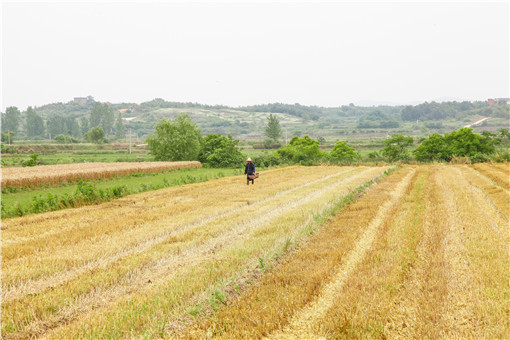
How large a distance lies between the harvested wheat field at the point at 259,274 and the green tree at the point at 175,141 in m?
39.8

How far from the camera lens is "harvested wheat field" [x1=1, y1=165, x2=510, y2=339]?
18.1ft

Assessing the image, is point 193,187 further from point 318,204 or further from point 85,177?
point 85,177

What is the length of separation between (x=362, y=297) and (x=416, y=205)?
1072cm

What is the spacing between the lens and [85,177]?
3191cm

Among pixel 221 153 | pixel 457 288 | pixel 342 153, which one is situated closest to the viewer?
pixel 457 288

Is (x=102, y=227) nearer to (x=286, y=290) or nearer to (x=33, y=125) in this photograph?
(x=286, y=290)

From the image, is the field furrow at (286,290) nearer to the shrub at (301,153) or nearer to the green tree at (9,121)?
the shrub at (301,153)

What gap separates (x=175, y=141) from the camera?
53812 millimetres

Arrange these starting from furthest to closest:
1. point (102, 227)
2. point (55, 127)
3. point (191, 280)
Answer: point (55, 127)
point (102, 227)
point (191, 280)

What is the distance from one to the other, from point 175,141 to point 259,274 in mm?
48028

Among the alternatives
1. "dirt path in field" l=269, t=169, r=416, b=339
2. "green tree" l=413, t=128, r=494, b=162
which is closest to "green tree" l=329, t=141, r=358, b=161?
"green tree" l=413, t=128, r=494, b=162

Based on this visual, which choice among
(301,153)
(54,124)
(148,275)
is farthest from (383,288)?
(54,124)

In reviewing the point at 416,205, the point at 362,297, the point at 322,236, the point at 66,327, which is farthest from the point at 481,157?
the point at 66,327

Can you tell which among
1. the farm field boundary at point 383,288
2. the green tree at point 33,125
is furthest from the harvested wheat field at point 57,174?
the green tree at point 33,125
